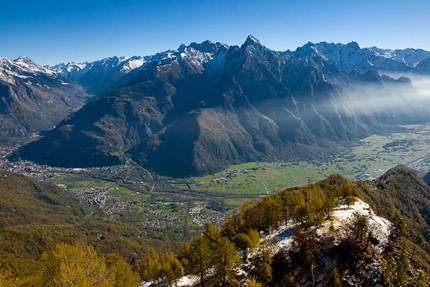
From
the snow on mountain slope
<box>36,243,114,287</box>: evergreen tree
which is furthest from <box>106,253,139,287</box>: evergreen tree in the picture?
the snow on mountain slope

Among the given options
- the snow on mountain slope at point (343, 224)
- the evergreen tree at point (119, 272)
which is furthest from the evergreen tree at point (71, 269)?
the snow on mountain slope at point (343, 224)

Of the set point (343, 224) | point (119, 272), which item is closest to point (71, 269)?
point (119, 272)

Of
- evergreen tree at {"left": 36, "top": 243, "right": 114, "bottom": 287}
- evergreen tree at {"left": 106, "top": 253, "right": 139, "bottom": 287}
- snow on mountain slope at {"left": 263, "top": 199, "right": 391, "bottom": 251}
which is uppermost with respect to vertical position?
evergreen tree at {"left": 36, "top": 243, "right": 114, "bottom": 287}

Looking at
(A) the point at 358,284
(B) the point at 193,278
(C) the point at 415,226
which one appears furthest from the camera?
(C) the point at 415,226

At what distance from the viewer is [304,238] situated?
81562mm

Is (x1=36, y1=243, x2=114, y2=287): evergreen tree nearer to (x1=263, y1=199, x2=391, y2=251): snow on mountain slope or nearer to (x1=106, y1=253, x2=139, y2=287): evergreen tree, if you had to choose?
(x1=106, y1=253, x2=139, y2=287): evergreen tree

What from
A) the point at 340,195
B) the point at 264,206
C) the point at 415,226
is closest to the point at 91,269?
the point at 264,206

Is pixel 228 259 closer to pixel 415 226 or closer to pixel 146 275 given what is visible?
pixel 146 275

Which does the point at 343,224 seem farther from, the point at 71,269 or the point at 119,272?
the point at 71,269

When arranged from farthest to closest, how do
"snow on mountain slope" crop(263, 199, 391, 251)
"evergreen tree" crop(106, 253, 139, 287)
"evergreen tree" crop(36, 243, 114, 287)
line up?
"snow on mountain slope" crop(263, 199, 391, 251), "evergreen tree" crop(106, 253, 139, 287), "evergreen tree" crop(36, 243, 114, 287)

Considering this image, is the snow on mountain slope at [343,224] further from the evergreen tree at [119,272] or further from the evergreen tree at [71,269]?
the evergreen tree at [71,269]

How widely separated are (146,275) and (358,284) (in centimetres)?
6417

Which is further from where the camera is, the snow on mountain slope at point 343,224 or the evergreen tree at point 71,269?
the snow on mountain slope at point 343,224

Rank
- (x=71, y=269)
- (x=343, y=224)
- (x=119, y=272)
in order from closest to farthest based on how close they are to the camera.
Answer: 1. (x=71, y=269)
2. (x=119, y=272)
3. (x=343, y=224)
